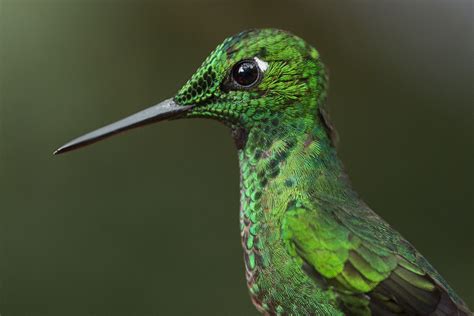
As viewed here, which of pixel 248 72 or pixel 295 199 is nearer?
pixel 295 199

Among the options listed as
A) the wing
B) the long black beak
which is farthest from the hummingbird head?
the wing

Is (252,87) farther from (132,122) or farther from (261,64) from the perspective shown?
(132,122)

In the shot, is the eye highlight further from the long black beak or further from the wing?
the wing

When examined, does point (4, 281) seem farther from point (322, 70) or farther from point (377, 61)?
point (322, 70)

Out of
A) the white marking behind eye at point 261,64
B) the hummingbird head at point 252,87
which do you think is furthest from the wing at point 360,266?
the white marking behind eye at point 261,64

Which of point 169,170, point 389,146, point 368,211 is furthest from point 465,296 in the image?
point 368,211

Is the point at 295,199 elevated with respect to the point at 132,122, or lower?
lower

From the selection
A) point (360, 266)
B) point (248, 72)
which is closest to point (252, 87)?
point (248, 72)
